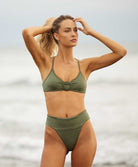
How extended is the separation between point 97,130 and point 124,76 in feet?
17.9

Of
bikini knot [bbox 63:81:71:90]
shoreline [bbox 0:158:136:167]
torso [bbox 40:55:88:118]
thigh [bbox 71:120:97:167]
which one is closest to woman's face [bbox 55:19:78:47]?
torso [bbox 40:55:88:118]

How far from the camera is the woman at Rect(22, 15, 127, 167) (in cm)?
335

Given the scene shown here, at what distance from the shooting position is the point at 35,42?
3398 millimetres

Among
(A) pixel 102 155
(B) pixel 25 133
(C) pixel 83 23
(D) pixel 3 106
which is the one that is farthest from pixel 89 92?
(C) pixel 83 23

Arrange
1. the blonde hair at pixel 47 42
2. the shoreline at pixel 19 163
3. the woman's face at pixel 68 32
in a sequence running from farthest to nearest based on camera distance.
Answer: the shoreline at pixel 19 163
the blonde hair at pixel 47 42
the woman's face at pixel 68 32

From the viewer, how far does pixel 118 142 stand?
10.1 m

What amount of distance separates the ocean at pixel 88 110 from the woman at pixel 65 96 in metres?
3.80

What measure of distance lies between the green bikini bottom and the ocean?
3.80 metres

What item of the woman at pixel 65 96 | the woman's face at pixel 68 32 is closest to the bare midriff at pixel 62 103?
the woman at pixel 65 96

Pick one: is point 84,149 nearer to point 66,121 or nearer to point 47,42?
point 66,121

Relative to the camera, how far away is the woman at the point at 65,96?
3350 mm

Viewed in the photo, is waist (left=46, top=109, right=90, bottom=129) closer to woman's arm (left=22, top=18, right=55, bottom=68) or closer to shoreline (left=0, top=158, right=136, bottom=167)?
woman's arm (left=22, top=18, right=55, bottom=68)

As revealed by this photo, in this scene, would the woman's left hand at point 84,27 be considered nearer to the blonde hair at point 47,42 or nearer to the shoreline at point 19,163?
the blonde hair at point 47,42

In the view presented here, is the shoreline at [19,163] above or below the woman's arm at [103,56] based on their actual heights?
below
